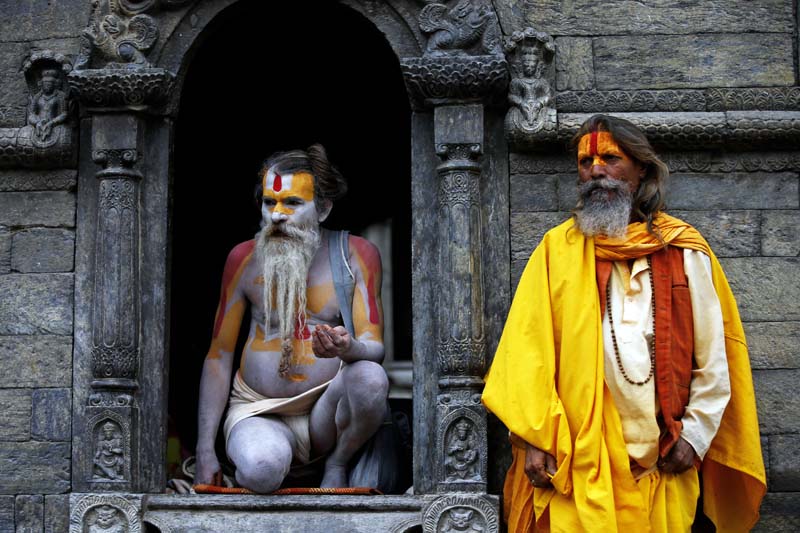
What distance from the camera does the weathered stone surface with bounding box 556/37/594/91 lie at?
6973mm

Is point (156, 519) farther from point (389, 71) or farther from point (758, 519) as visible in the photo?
point (389, 71)

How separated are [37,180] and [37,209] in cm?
14

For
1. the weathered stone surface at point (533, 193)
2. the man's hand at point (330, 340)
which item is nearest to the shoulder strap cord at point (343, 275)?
the man's hand at point (330, 340)

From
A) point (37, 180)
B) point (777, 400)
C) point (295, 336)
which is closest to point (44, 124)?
point (37, 180)

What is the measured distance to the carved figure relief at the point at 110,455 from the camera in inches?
265

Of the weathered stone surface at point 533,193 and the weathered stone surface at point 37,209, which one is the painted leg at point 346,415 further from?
the weathered stone surface at point 37,209

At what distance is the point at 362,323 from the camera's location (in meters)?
7.05

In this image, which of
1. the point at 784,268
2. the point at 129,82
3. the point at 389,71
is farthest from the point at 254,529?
the point at 389,71

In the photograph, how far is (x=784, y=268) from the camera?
6824 mm

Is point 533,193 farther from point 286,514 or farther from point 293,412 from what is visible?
point 286,514

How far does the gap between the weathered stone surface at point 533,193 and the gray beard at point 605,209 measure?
0.53m

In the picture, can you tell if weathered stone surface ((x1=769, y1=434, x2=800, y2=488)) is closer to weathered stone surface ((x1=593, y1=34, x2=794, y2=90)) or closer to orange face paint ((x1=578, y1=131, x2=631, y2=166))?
orange face paint ((x1=578, y1=131, x2=631, y2=166))

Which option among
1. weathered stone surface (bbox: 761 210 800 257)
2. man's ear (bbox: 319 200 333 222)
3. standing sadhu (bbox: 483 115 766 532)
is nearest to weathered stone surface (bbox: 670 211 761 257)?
weathered stone surface (bbox: 761 210 800 257)

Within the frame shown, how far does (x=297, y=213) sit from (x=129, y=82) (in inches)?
38.8
